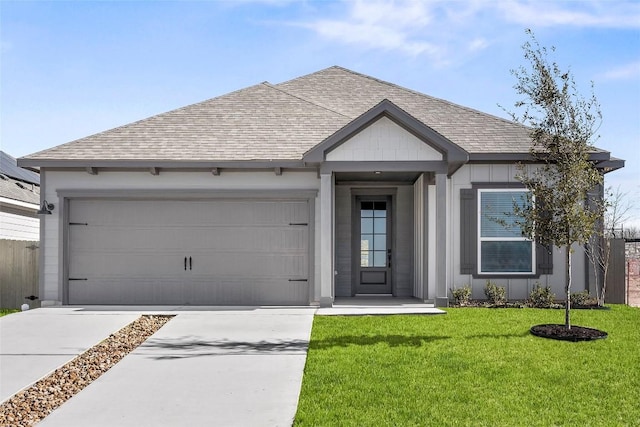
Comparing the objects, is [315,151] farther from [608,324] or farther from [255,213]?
[608,324]

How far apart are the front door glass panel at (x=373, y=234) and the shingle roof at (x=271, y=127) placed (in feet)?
7.28

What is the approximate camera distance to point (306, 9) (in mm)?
11141

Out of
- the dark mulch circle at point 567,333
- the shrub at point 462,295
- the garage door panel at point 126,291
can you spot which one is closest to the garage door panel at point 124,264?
the garage door panel at point 126,291

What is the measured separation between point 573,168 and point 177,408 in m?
6.71

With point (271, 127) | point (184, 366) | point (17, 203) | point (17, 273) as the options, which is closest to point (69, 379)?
point (184, 366)

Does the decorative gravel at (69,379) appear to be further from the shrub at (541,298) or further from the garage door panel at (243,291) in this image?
the shrub at (541,298)

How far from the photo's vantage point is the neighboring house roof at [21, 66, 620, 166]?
1356cm

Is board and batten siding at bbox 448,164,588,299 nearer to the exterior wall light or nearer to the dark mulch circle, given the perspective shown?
the dark mulch circle

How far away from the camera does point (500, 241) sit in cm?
1364

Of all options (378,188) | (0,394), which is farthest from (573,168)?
(0,394)

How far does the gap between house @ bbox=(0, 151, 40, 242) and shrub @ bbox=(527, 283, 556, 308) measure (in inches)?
554

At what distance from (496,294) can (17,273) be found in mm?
10997

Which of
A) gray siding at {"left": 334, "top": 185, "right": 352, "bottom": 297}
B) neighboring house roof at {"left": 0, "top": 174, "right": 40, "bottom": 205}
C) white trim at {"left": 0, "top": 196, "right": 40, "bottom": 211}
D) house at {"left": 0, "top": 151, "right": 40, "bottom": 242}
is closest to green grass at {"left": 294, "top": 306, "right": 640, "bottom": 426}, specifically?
gray siding at {"left": 334, "top": 185, "right": 352, "bottom": 297}

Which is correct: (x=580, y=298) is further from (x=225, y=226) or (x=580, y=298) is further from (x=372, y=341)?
(x=225, y=226)
